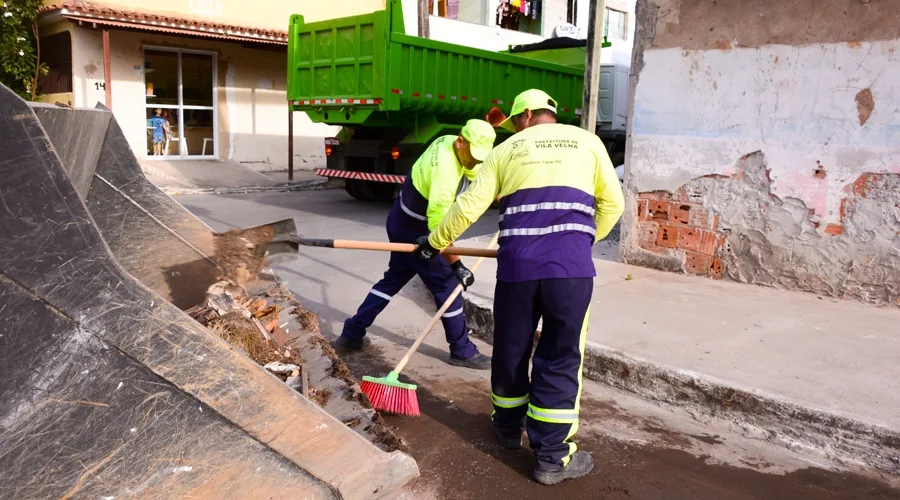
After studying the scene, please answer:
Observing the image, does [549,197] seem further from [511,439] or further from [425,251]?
[511,439]

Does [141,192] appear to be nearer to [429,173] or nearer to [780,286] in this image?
[429,173]

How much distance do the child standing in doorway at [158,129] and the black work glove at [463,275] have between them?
1238cm

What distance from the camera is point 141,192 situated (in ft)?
12.2

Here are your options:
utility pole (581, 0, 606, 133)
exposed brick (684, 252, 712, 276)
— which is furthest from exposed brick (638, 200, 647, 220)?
utility pole (581, 0, 606, 133)

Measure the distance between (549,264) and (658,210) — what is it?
3798mm

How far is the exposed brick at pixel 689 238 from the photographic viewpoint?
6273 millimetres

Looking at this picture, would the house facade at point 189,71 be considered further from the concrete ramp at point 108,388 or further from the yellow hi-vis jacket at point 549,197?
the concrete ramp at point 108,388

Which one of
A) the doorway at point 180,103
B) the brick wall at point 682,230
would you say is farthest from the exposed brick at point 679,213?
the doorway at point 180,103

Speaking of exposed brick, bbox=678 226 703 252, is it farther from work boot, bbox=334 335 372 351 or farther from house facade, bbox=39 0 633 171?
house facade, bbox=39 0 633 171

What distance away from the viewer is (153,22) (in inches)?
524

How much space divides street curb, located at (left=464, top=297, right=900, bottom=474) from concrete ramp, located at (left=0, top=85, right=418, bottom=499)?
2110 millimetres

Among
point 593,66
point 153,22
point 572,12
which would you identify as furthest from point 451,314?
point 572,12

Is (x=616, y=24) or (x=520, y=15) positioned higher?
(x=616, y=24)

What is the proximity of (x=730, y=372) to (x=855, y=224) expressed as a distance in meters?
2.23
